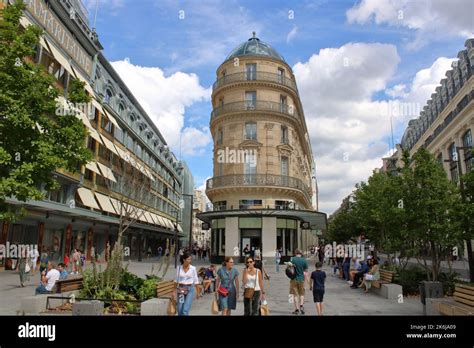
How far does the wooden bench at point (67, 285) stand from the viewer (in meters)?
10.4

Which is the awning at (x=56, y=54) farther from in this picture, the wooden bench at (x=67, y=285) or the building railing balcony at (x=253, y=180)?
the wooden bench at (x=67, y=285)

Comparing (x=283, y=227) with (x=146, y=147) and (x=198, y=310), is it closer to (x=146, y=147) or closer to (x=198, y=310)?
(x=198, y=310)

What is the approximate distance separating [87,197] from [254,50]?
66.2ft

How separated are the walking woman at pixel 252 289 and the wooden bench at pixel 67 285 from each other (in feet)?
17.5

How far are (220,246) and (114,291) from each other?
74.3 feet

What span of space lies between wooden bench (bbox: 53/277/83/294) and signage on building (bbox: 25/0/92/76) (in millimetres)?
15390

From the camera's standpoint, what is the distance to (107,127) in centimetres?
3678

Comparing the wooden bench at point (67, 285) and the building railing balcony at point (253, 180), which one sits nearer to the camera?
the wooden bench at point (67, 285)

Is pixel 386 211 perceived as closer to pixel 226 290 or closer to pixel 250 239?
pixel 226 290

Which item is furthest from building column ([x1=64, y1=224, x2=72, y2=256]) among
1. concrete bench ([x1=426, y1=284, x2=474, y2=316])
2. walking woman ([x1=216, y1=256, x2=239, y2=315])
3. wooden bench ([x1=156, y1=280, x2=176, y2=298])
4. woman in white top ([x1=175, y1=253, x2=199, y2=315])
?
concrete bench ([x1=426, y1=284, x2=474, y2=316])

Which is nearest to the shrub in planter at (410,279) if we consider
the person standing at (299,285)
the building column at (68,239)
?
the person standing at (299,285)

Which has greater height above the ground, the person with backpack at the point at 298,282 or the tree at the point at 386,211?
the tree at the point at 386,211

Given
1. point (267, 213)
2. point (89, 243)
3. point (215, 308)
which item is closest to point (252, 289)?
point (215, 308)
